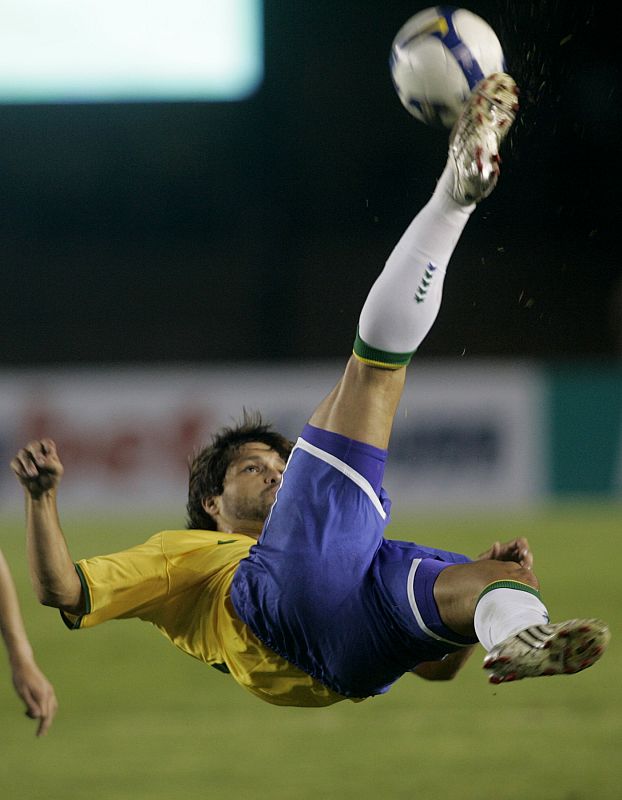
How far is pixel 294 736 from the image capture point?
5289 mm

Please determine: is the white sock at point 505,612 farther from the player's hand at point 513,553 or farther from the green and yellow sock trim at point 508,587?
the player's hand at point 513,553

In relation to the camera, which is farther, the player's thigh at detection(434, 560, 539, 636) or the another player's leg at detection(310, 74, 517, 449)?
the another player's leg at detection(310, 74, 517, 449)

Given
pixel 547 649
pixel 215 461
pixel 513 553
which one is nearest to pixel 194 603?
pixel 215 461

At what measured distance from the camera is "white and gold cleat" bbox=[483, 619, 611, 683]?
2.68 metres

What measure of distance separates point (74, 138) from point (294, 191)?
2.44 metres

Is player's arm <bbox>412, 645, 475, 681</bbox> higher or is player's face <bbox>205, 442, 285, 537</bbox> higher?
player's face <bbox>205, 442, 285, 537</bbox>

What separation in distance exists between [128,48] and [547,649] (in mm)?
10000

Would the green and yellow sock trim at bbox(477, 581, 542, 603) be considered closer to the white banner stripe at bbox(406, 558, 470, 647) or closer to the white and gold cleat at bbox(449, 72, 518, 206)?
the white banner stripe at bbox(406, 558, 470, 647)

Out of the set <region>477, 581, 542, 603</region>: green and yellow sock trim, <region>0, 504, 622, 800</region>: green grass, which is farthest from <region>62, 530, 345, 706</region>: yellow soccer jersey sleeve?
<region>0, 504, 622, 800</region>: green grass

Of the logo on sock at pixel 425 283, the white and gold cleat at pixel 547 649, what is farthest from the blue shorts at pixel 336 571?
the white and gold cleat at pixel 547 649

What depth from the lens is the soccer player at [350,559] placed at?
3.18 metres

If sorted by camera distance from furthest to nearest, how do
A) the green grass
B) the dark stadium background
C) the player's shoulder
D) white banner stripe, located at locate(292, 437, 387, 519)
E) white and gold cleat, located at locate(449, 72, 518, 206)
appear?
the dark stadium background
the green grass
the player's shoulder
white banner stripe, located at locate(292, 437, 387, 519)
white and gold cleat, located at locate(449, 72, 518, 206)

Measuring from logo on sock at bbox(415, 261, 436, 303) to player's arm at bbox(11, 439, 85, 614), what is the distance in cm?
99

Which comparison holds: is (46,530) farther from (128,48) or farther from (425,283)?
(128,48)
